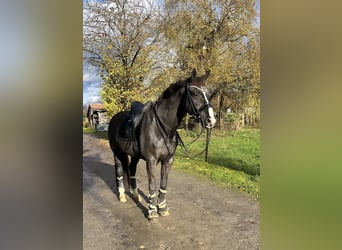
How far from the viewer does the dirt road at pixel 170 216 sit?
1151 mm

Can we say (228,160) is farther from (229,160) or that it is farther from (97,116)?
(97,116)

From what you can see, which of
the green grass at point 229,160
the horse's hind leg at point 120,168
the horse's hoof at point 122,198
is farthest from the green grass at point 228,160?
the horse's hoof at point 122,198

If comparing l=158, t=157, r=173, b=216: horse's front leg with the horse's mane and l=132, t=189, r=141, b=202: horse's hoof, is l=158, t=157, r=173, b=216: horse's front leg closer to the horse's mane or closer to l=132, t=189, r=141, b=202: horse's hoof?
l=132, t=189, r=141, b=202: horse's hoof

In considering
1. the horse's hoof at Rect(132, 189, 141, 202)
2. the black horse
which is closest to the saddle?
the black horse

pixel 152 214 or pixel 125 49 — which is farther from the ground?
pixel 125 49

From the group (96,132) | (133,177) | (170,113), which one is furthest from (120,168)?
(170,113)

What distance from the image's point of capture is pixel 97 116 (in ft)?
3.85

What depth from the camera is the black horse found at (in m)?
1.18

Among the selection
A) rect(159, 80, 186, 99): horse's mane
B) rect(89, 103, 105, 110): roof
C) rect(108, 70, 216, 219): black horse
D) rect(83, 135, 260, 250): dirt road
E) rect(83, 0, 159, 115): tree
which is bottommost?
rect(83, 135, 260, 250): dirt road

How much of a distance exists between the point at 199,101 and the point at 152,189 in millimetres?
388

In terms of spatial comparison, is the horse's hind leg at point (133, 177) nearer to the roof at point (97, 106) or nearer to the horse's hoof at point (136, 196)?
the horse's hoof at point (136, 196)
